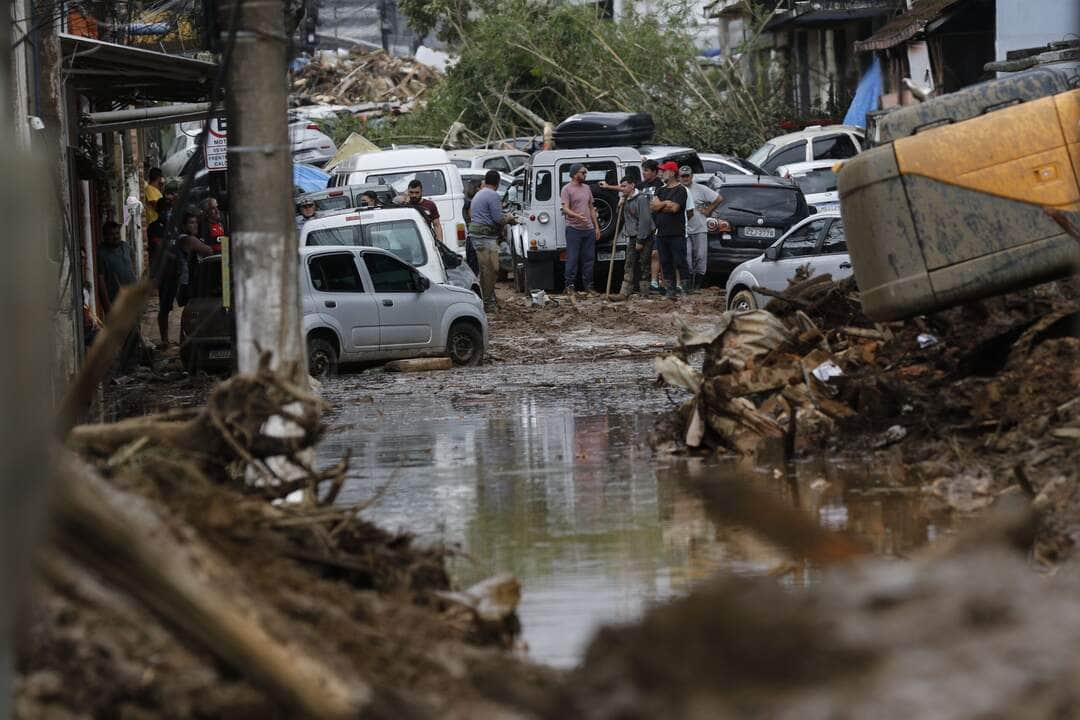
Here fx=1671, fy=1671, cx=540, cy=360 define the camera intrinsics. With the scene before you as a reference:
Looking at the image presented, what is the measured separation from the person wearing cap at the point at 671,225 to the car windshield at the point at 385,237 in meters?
4.88

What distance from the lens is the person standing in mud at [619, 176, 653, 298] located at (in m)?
26.0

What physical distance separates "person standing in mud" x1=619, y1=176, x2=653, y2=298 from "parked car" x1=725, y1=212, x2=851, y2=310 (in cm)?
507

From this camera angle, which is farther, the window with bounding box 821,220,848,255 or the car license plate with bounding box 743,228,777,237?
the car license plate with bounding box 743,228,777,237

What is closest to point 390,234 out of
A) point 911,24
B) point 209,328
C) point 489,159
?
point 209,328

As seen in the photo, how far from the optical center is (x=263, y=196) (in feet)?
27.7

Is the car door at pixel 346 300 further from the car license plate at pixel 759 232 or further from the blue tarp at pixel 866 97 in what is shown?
the blue tarp at pixel 866 97

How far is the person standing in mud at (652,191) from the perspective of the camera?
25844 mm

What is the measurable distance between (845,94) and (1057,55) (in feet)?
95.1

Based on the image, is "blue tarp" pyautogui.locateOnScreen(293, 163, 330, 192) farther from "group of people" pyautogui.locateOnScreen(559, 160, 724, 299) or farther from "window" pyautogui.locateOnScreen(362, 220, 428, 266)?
"window" pyautogui.locateOnScreen(362, 220, 428, 266)

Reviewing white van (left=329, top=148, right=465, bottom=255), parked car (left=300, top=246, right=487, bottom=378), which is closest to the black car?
white van (left=329, top=148, right=465, bottom=255)

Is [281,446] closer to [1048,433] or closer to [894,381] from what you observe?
[1048,433]

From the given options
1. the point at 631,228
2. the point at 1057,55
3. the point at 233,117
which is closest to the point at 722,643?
the point at 233,117

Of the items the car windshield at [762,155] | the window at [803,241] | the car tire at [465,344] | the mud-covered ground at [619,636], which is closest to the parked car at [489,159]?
the car windshield at [762,155]

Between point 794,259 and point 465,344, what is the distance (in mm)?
4279
